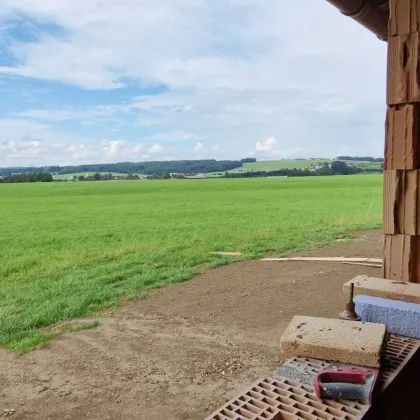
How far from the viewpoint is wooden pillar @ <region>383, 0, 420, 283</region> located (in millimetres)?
2986

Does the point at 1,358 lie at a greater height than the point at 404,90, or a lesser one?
lesser

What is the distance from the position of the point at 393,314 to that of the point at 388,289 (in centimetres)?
24

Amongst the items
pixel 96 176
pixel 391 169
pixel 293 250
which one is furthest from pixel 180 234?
pixel 96 176

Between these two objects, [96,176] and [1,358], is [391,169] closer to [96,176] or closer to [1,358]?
[1,358]

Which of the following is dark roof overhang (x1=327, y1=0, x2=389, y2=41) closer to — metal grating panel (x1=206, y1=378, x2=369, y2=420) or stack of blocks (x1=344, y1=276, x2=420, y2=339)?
stack of blocks (x1=344, y1=276, x2=420, y2=339)

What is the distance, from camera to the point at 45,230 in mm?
23219

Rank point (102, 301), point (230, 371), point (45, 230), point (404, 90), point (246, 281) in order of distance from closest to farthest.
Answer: point (404, 90) < point (230, 371) < point (102, 301) < point (246, 281) < point (45, 230)

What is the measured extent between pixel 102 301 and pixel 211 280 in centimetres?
218

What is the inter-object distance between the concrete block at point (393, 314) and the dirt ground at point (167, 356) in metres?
1.51

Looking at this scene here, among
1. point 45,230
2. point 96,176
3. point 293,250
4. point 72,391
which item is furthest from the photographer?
point 96,176

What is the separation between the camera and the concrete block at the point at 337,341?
203cm

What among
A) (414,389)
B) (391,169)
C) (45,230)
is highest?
(391,169)

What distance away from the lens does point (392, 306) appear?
8.43 ft

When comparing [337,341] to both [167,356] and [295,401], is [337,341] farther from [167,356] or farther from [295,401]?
[167,356]
